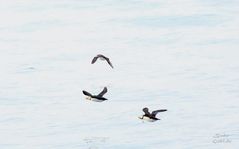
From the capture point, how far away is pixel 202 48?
6494 cm

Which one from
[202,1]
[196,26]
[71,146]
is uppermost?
[202,1]

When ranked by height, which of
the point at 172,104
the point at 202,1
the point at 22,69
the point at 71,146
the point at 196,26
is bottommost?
the point at 71,146

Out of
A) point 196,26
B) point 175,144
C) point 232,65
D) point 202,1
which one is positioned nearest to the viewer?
point 175,144

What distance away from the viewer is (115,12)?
75625mm

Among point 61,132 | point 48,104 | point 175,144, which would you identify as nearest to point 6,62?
point 48,104

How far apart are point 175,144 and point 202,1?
36959 millimetres

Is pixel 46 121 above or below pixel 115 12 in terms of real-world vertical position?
below

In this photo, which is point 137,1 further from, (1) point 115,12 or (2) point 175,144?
(2) point 175,144

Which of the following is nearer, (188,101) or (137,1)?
(188,101)

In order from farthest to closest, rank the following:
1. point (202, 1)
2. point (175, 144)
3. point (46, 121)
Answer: point (202, 1), point (46, 121), point (175, 144)

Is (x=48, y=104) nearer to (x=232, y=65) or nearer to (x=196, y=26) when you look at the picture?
(x=232, y=65)

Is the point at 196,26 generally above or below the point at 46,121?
above

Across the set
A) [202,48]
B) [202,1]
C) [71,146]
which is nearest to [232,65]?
[202,48]

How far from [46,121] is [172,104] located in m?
5.72
